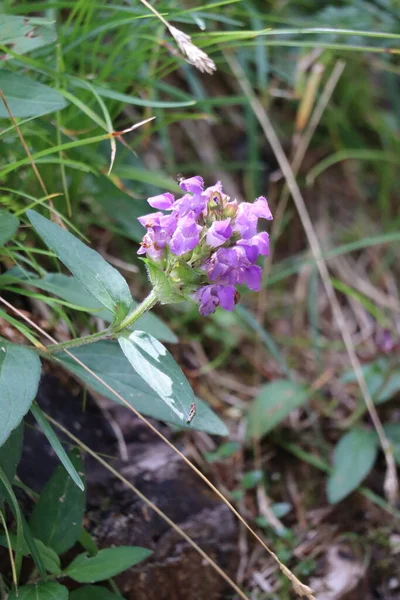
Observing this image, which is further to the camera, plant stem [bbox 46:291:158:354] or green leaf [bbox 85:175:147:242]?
green leaf [bbox 85:175:147:242]

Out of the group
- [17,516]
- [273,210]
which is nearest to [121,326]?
[17,516]

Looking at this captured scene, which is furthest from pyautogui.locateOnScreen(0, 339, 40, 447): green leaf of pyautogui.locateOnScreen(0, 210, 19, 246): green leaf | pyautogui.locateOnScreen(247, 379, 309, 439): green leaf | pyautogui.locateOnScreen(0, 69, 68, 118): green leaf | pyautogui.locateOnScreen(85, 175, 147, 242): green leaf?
pyautogui.locateOnScreen(247, 379, 309, 439): green leaf

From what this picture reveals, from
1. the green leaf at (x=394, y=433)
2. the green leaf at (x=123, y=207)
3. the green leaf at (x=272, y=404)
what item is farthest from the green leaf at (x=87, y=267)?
the green leaf at (x=394, y=433)

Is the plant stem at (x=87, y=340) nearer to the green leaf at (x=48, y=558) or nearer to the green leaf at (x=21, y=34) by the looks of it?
the green leaf at (x=48, y=558)

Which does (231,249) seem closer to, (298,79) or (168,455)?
(168,455)

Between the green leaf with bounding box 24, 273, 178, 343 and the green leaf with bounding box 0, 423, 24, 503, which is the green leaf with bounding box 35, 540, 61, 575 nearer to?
the green leaf with bounding box 0, 423, 24, 503

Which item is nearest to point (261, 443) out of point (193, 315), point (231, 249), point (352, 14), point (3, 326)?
point (193, 315)

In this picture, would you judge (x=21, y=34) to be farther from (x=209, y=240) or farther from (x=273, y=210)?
(x=273, y=210)
